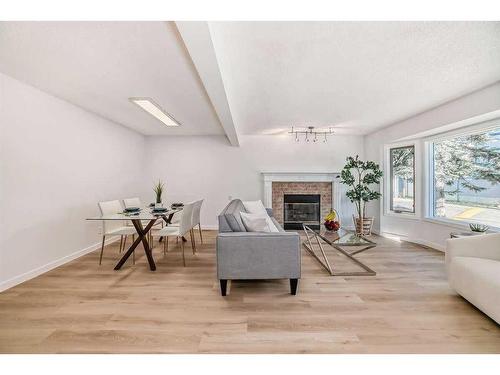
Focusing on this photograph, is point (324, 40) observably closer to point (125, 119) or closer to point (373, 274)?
point (373, 274)

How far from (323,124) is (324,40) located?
297 centimetres

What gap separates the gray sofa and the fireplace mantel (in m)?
3.35

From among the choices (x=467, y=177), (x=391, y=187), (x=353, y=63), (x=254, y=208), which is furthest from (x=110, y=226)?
(x=467, y=177)

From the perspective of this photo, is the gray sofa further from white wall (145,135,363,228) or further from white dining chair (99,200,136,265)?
white wall (145,135,363,228)

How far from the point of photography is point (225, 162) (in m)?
5.85

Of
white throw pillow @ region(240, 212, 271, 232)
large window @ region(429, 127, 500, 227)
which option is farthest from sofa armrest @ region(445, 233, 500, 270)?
white throw pillow @ region(240, 212, 271, 232)

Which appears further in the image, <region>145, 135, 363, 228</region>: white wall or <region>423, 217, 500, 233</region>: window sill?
<region>145, 135, 363, 228</region>: white wall

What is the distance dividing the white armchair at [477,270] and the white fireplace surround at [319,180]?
10.7ft

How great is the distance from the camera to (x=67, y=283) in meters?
2.70

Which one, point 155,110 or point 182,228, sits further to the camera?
point 155,110

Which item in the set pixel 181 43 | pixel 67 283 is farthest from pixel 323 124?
pixel 67 283

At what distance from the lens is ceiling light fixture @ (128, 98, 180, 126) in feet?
11.0

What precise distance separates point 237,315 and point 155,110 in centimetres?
325

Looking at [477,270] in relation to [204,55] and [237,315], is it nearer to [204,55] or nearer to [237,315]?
[237,315]
